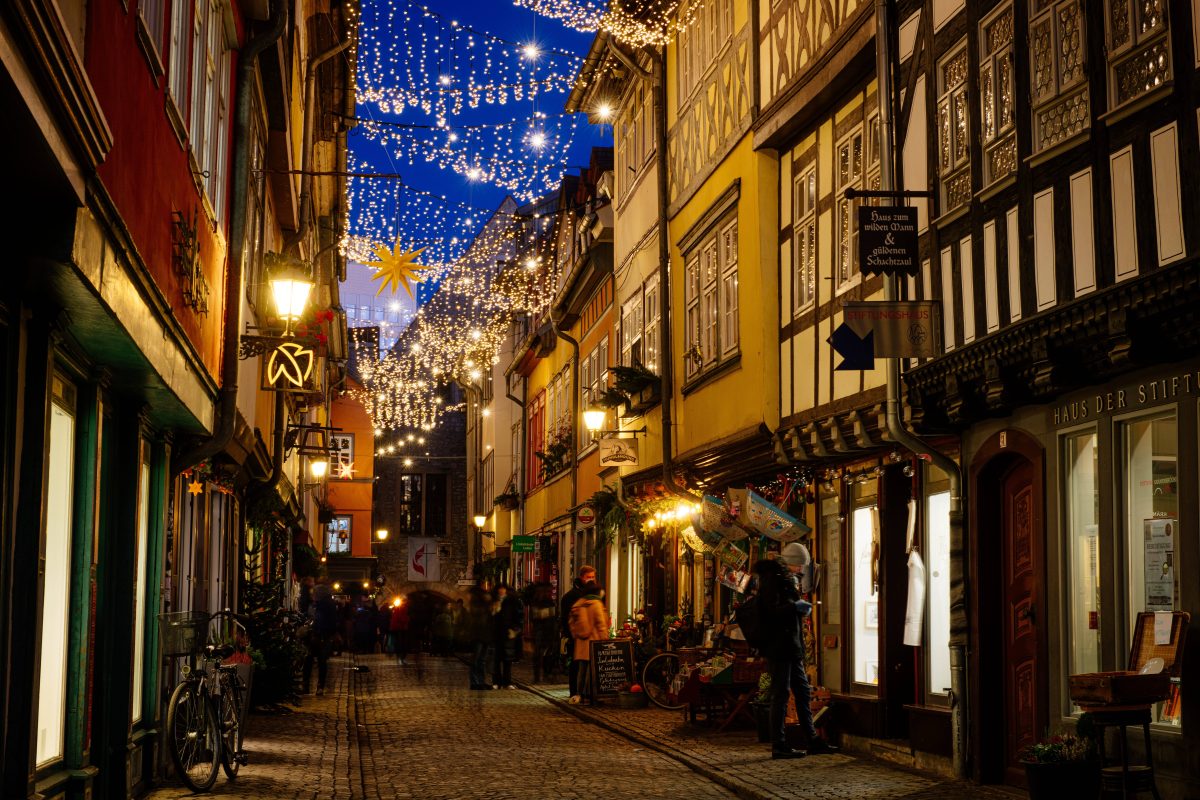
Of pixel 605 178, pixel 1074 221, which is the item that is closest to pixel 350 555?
pixel 605 178

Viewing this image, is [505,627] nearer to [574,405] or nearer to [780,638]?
[574,405]

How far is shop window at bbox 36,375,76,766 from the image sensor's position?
774 centimetres

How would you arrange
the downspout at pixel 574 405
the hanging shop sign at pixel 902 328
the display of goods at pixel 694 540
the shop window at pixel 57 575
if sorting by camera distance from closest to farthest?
1. the shop window at pixel 57 575
2. the hanging shop sign at pixel 902 328
3. the display of goods at pixel 694 540
4. the downspout at pixel 574 405

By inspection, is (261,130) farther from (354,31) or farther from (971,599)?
(354,31)

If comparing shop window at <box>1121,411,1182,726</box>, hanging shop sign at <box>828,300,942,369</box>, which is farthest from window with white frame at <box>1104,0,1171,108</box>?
hanging shop sign at <box>828,300,942,369</box>

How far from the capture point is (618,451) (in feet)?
76.3

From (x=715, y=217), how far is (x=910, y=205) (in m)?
5.99

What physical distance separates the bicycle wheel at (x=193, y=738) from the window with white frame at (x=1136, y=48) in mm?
7139

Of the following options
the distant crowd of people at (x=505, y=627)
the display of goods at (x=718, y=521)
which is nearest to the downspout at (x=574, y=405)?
the distant crowd of people at (x=505, y=627)

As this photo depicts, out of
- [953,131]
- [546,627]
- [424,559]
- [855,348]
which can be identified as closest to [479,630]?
[546,627]

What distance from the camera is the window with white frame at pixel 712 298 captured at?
18359mm

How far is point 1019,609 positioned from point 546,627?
18036mm

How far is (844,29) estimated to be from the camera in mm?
14438

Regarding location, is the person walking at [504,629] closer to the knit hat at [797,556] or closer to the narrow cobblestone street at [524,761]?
the narrow cobblestone street at [524,761]
